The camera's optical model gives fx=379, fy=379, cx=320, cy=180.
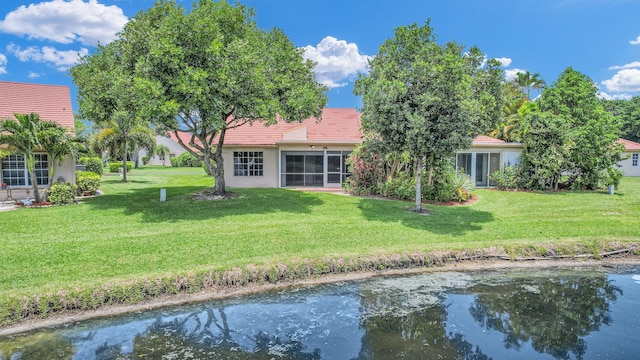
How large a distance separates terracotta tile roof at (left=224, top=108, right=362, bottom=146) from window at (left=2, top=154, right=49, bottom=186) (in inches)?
321

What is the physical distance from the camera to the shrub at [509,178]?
20297 millimetres

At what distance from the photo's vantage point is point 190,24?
41.6ft

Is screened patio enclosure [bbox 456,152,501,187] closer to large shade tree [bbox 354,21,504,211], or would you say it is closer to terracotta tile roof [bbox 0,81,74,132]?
large shade tree [bbox 354,21,504,211]

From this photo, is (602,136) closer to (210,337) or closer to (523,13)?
(523,13)

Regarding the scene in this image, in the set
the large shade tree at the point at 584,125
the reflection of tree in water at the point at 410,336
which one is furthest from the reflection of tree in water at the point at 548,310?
the large shade tree at the point at 584,125

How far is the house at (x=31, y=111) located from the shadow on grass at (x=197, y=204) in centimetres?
243

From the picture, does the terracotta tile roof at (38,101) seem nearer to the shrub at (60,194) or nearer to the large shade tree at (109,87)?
the large shade tree at (109,87)

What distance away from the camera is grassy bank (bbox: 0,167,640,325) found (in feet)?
25.1

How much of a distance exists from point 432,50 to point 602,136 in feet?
41.8

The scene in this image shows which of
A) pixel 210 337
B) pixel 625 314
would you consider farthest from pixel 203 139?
pixel 625 314

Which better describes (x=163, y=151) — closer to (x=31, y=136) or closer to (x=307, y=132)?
(x=307, y=132)

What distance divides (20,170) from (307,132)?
13.7 m

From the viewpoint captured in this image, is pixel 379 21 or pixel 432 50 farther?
pixel 379 21

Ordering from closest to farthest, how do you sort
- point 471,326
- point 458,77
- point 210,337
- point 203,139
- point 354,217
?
point 210,337 → point 471,326 → point 458,77 → point 354,217 → point 203,139
